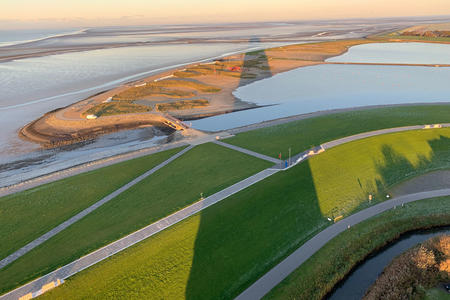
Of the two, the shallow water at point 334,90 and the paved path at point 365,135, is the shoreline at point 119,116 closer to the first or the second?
the shallow water at point 334,90

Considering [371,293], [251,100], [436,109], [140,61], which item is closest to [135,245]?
[371,293]

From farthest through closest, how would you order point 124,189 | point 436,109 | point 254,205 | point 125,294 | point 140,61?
point 140,61, point 436,109, point 124,189, point 254,205, point 125,294

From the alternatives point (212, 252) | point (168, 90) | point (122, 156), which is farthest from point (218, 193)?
point (168, 90)

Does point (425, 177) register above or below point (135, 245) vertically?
below

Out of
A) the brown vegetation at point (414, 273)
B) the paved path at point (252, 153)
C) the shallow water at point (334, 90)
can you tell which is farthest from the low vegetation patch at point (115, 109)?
the brown vegetation at point (414, 273)

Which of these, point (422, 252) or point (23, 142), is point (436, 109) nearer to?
point (422, 252)

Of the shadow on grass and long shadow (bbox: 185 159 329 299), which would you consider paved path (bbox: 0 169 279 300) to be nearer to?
long shadow (bbox: 185 159 329 299)
